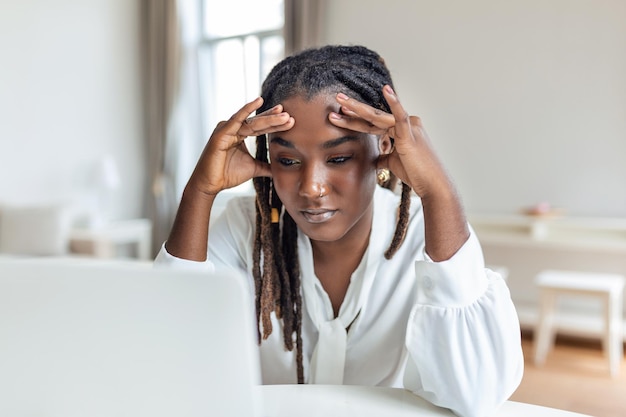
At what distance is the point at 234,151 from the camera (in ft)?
3.38

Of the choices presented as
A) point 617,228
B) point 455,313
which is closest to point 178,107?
point 617,228

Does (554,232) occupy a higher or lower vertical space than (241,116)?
lower

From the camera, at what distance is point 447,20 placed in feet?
12.9

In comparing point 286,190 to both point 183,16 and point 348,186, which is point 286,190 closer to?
point 348,186

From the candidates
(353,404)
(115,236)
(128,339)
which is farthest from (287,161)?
(115,236)

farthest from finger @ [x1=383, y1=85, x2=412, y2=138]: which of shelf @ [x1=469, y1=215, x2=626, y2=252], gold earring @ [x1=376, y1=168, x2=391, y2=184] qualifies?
shelf @ [x1=469, y1=215, x2=626, y2=252]

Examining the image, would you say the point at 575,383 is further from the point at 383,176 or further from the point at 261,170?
the point at 261,170

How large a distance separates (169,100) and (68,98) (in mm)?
806

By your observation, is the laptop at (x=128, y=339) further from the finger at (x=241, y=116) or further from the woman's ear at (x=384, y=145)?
the woman's ear at (x=384, y=145)

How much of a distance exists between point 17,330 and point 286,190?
0.51m

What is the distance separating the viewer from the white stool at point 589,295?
2906 mm

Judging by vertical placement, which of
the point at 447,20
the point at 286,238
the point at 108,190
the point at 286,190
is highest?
the point at 447,20

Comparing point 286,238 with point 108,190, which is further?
point 108,190

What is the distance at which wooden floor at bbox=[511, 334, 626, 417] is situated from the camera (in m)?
2.49
